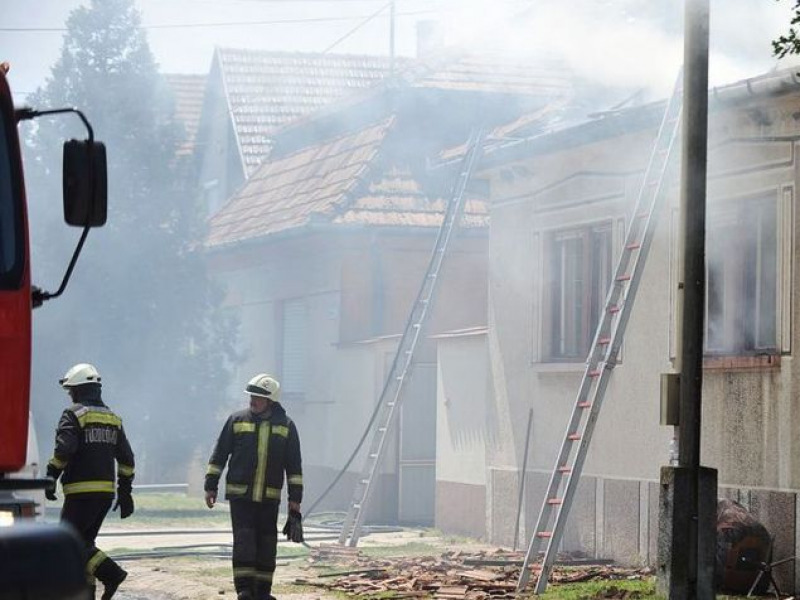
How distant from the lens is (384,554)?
1781 centimetres

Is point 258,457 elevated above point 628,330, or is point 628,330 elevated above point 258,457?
point 628,330

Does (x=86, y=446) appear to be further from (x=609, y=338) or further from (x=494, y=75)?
(x=494, y=75)

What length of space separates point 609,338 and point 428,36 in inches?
832

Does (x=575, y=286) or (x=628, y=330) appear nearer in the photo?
(x=628, y=330)

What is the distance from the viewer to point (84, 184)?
307 inches

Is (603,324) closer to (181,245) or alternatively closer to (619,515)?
(619,515)

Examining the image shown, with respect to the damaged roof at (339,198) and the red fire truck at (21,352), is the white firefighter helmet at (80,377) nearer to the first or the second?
the red fire truck at (21,352)

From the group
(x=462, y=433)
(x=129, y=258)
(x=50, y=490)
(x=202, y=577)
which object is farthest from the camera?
(x=129, y=258)

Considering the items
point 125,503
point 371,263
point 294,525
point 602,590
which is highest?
Result: point 371,263

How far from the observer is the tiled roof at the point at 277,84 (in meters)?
33.4

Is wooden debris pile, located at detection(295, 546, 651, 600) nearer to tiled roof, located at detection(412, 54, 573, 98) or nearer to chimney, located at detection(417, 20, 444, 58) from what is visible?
tiled roof, located at detection(412, 54, 573, 98)

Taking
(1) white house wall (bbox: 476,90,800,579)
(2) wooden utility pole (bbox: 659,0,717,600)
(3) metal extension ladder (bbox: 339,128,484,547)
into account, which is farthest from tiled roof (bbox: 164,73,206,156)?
(2) wooden utility pole (bbox: 659,0,717,600)

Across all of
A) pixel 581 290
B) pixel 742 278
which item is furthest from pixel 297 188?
pixel 742 278

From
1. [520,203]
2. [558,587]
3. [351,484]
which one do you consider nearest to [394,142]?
[351,484]
